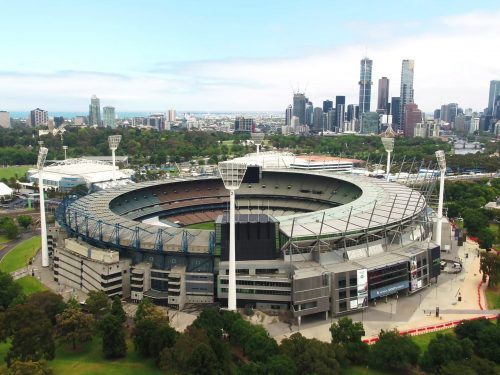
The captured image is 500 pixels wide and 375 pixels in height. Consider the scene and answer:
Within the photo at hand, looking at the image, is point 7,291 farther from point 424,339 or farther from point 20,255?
point 424,339

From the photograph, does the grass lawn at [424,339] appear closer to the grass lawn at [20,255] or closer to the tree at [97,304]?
the tree at [97,304]

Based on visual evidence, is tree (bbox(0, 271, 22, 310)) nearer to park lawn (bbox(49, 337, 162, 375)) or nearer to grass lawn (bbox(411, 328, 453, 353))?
park lawn (bbox(49, 337, 162, 375))

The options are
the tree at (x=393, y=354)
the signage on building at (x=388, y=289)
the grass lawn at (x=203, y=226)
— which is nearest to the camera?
the tree at (x=393, y=354)

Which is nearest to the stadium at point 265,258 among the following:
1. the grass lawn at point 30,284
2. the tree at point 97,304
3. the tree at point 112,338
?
the grass lawn at point 30,284

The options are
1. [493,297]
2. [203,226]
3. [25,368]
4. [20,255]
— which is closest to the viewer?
[25,368]

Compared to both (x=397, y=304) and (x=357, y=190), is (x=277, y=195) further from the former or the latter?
(x=397, y=304)

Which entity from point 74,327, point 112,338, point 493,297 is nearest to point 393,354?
point 112,338
